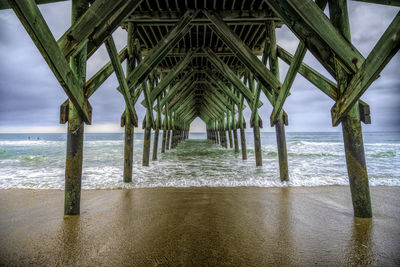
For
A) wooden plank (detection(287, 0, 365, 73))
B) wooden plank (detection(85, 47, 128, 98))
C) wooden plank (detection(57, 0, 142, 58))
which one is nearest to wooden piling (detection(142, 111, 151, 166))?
wooden plank (detection(85, 47, 128, 98))

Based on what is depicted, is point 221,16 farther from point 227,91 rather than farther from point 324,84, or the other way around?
point 227,91

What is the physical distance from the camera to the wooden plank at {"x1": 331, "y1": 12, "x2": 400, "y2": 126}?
55.1 inches

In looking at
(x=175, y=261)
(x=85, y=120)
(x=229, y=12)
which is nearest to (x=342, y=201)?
(x=175, y=261)

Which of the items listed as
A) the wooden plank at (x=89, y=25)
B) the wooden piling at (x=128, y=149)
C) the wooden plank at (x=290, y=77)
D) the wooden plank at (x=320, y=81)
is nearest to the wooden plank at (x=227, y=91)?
the wooden plank at (x=290, y=77)

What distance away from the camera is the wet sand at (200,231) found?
1293 mm

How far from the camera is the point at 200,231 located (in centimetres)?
166

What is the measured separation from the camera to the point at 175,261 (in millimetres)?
1252

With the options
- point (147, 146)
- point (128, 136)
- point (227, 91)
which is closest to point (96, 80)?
point (128, 136)

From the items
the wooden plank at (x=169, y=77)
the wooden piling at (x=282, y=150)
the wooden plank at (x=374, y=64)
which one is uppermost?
the wooden plank at (x=169, y=77)

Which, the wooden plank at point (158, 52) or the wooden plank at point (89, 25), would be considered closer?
the wooden plank at point (89, 25)

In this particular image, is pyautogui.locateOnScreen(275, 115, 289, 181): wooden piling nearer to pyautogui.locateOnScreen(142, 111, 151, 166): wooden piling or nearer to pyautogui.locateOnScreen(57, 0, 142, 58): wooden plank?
pyautogui.locateOnScreen(57, 0, 142, 58): wooden plank

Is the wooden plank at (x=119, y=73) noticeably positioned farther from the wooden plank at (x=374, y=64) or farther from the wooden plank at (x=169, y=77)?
the wooden plank at (x=374, y=64)

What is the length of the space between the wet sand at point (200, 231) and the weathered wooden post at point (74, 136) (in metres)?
0.24

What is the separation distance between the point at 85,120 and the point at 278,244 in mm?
2141
